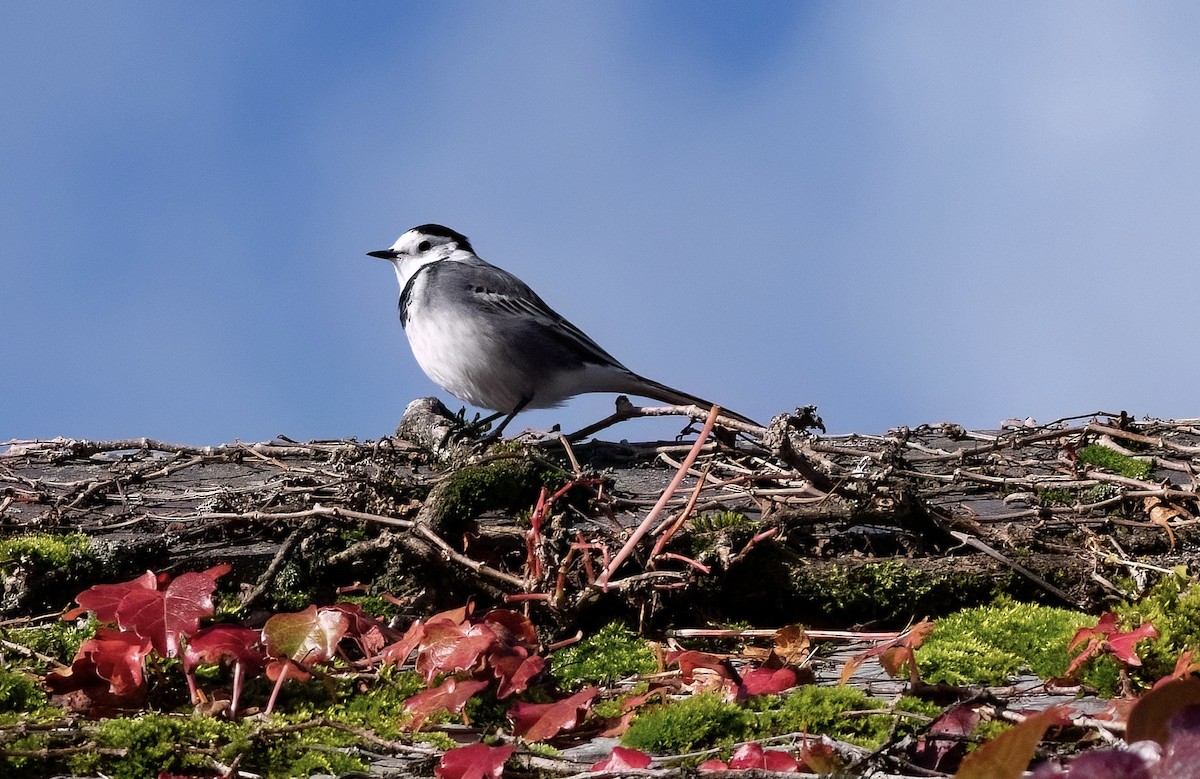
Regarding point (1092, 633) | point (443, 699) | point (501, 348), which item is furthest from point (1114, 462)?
point (501, 348)

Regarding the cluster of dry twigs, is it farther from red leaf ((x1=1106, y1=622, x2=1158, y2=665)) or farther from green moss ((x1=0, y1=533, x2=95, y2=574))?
red leaf ((x1=1106, y1=622, x2=1158, y2=665))

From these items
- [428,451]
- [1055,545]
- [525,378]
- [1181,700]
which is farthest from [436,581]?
[525,378]

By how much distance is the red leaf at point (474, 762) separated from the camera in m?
1.87

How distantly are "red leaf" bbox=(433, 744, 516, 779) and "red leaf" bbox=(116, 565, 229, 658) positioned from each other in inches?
37.4

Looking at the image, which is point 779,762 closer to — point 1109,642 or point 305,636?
point 1109,642

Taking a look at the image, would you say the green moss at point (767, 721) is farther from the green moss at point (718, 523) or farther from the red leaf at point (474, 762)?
the green moss at point (718, 523)

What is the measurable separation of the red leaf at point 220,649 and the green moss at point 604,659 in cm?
69

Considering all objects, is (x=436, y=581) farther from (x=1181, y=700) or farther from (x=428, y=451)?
(x=428, y=451)

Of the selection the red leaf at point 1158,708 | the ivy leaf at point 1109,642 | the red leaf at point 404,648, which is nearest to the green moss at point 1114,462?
the ivy leaf at point 1109,642

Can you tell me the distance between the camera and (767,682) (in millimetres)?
2479

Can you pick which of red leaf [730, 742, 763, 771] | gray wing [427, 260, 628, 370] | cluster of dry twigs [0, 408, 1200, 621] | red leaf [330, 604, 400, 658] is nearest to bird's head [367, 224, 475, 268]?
gray wing [427, 260, 628, 370]

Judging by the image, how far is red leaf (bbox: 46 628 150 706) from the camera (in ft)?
8.45

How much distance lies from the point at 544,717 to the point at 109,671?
1.02 metres

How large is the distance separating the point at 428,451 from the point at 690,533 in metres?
2.75
